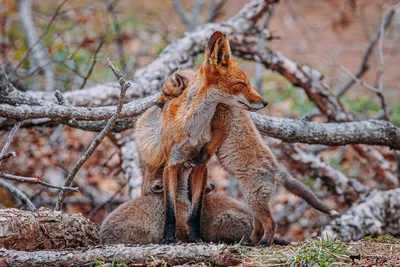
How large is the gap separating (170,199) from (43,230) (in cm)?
110

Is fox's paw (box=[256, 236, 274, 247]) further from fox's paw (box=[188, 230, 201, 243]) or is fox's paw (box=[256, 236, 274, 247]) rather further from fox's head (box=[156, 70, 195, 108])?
fox's head (box=[156, 70, 195, 108])

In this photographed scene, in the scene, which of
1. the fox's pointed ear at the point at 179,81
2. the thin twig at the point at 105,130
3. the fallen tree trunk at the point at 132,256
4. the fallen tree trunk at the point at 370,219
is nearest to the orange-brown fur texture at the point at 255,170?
the fox's pointed ear at the point at 179,81

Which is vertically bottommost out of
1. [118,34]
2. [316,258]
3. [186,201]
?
[316,258]

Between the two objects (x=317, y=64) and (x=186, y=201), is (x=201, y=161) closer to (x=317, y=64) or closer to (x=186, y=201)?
(x=186, y=201)

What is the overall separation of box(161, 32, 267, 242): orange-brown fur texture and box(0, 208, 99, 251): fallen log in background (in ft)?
2.31

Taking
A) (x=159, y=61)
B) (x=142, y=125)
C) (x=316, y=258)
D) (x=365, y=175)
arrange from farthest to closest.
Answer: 1. (x=365, y=175)
2. (x=159, y=61)
3. (x=142, y=125)
4. (x=316, y=258)

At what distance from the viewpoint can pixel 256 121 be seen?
6531mm

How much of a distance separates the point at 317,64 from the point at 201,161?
13.1 m

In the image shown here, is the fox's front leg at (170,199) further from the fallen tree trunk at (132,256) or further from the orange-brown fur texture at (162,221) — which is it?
the fallen tree trunk at (132,256)

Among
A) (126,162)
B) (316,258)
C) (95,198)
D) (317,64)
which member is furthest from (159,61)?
(317,64)

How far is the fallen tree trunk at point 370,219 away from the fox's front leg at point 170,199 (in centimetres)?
237

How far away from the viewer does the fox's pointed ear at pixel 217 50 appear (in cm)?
509

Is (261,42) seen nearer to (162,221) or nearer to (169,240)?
(162,221)

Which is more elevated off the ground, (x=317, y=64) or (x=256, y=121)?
(x=317, y=64)
